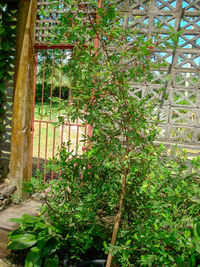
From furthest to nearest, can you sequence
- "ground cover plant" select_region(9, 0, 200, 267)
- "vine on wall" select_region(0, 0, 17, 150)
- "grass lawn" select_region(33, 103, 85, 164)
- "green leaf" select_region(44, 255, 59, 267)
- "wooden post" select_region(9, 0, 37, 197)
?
"vine on wall" select_region(0, 0, 17, 150)
"wooden post" select_region(9, 0, 37, 197)
"green leaf" select_region(44, 255, 59, 267)
"grass lawn" select_region(33, 103, 85, 164)
"ground cover plant" select_region(9, 0, 200, 267)

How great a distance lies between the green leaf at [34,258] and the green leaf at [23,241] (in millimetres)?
68

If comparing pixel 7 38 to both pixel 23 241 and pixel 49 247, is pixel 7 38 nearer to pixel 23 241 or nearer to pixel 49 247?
pixel 23 241

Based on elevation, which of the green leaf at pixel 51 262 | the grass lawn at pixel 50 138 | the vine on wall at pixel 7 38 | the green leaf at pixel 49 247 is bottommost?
the green leaf at pixel 51 262

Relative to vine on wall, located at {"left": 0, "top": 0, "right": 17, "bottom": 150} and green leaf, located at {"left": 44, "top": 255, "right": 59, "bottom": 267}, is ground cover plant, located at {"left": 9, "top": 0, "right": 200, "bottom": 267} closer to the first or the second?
green leaf, located at {"left": 44, "top": 255, "right": 59, "bottom": 267}

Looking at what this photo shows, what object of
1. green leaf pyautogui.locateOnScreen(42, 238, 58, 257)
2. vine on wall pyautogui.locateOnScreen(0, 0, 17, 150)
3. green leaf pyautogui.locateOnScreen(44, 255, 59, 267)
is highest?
vine on wall pyautogui.locateOnScreen(0, 0, 17, 150)

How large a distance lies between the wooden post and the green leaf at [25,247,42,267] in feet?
5.11

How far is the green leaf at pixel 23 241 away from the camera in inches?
91.0

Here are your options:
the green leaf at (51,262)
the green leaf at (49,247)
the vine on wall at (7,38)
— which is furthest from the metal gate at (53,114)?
the green leaf at (51,262)

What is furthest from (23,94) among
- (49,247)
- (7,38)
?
(49,247)

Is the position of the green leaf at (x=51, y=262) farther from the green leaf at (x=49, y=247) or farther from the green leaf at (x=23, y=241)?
the green leaf at (x=23, y=241)

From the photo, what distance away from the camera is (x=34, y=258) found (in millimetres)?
2242

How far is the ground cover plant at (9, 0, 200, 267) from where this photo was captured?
162 centimetres

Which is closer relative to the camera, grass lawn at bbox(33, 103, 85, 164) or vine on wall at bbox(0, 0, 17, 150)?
grass lawn at bbox(33, 103, 85, 164)

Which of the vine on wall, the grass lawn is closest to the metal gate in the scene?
the grass lawn
